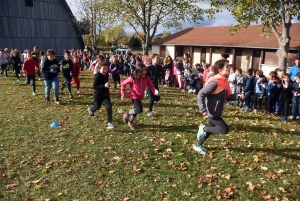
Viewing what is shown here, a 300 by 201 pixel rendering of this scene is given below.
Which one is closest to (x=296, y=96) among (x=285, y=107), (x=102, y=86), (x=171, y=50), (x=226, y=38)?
(x=285, y=107)

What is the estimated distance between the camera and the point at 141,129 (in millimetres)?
7570

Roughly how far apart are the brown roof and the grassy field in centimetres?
2102

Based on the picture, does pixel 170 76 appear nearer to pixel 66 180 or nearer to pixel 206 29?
pixel 66 180

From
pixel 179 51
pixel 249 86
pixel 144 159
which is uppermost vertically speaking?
pixel 179 51

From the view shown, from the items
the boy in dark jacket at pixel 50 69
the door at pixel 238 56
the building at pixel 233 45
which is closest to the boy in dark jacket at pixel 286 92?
the boy in dark jacket at pixel 50 69

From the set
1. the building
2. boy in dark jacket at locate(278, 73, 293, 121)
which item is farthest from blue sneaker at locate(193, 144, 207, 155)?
the building

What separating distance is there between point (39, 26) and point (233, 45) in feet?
87.7

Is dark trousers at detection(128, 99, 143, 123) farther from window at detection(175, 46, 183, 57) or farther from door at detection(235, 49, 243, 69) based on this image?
window at detection(175, 46, 183, 57)

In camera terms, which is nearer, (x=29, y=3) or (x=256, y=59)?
(x=256, y=59)

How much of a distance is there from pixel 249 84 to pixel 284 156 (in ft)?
16.6

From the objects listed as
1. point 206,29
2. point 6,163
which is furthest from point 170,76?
point 206,29

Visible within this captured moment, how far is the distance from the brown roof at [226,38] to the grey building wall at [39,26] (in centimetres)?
1389

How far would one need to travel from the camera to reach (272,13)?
15328mm

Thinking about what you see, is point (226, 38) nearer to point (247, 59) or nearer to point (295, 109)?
point (247, 59)
